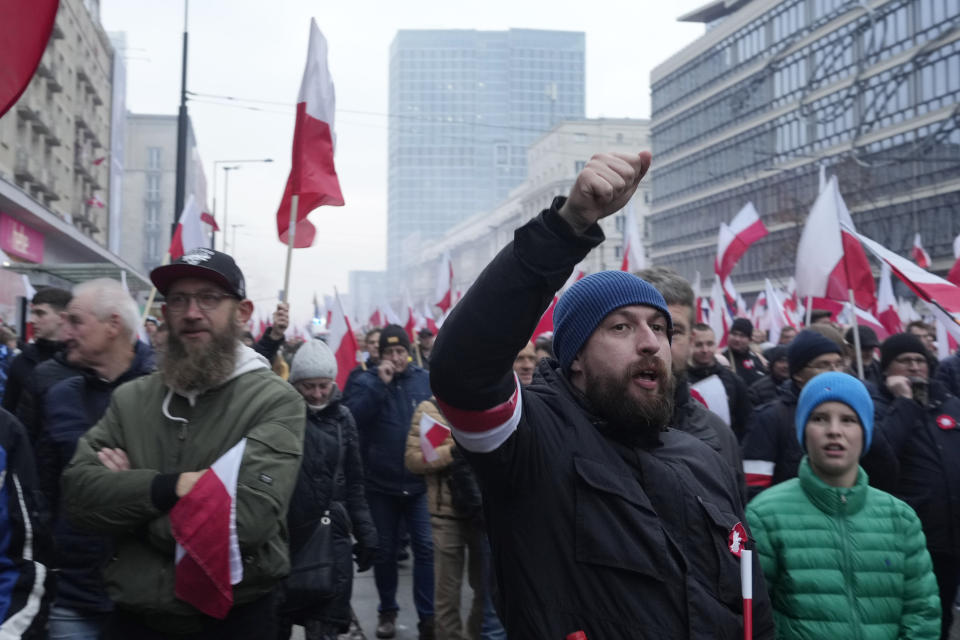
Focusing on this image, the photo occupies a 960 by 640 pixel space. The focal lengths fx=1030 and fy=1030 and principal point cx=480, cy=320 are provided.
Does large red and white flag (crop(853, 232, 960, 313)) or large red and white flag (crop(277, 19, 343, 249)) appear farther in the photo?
large red and white flag (crop(277, 19, 343, 249))

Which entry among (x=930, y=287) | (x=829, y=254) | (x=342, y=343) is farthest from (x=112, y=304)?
(x=829, y=254)

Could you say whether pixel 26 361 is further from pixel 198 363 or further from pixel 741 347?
pixel 741 347

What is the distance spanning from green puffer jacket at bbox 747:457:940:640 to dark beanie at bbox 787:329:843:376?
66.0 inches

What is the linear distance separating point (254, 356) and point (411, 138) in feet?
623

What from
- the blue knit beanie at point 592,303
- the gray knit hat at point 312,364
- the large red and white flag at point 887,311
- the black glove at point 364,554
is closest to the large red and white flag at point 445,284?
the large red and white flag at point 887,311

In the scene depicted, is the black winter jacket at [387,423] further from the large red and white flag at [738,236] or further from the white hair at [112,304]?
the large red and white flag at [738,236]

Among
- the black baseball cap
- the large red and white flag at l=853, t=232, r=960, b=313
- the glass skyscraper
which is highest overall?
the glass skyscraper

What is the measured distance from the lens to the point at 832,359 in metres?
5.27

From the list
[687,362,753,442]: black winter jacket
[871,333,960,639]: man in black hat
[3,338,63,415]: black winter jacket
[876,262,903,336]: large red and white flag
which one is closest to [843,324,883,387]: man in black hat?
[687,362,753,442]: black winter jacket

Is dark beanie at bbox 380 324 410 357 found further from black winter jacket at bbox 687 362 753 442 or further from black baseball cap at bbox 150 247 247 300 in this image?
black baseball cap at bbox 150 247 247 300

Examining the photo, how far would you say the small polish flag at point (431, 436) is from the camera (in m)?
6.21

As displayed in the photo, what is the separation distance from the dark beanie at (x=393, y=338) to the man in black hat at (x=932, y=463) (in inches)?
137

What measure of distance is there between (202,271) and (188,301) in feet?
0.43

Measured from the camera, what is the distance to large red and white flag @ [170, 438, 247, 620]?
292cm
